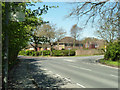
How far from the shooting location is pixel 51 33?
4031cm

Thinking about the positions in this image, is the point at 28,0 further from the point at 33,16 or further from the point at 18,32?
the point at 18,32

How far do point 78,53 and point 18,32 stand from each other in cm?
4213

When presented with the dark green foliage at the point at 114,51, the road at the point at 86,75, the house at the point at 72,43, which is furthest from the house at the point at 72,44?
the road at the point at 86,75

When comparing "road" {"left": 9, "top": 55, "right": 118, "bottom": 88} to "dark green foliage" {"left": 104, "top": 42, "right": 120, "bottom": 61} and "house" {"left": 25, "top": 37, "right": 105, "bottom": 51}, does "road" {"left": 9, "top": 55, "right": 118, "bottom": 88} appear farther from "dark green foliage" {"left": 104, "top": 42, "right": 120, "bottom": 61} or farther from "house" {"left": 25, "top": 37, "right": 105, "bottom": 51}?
"house" {"left": 25, "top": 37, "right": 105, "bottom": 51}

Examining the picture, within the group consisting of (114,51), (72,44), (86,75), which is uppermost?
(72,44)

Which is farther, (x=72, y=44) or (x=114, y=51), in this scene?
(x=72, y=44)

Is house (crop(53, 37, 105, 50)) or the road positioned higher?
house (crop(53, 37, 105, 50))

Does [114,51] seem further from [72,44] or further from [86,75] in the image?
[72,44]

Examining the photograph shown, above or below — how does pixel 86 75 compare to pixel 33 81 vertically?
below

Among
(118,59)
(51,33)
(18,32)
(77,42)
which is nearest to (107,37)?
(118,59)

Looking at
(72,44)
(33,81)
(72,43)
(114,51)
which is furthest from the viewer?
(72,44)

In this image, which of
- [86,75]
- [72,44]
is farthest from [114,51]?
[72,44]

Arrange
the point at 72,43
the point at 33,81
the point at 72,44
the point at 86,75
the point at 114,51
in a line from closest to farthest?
the point at 33,81, the point at 86,75, the point at 114,51, the point at 72,43, the point at 72,44

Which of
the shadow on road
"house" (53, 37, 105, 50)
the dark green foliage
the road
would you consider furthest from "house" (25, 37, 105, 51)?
the shadow on road
